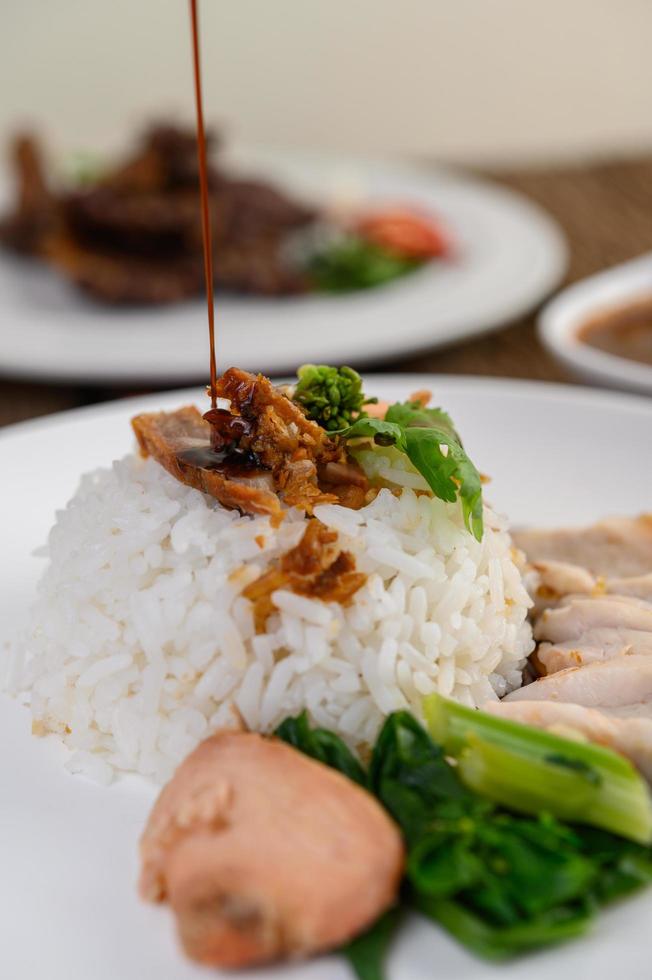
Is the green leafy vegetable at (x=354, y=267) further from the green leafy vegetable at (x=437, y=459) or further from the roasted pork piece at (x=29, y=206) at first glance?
the green leafy vegetable at (x=437, y=459)

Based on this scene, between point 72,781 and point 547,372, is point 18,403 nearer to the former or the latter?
point 547,372

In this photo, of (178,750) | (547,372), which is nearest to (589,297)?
(547,372)

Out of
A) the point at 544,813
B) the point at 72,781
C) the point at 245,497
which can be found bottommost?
the point at 72,781

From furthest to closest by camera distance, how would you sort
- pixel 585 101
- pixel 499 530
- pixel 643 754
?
pixel 585 101, pixel 499 530, pixel 643 754

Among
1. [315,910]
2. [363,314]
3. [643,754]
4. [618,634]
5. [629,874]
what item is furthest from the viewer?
[363,314]

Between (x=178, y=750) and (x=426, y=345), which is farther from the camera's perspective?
(x=426, y=345)

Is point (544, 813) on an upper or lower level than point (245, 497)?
lower
